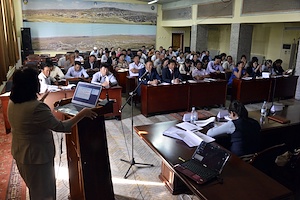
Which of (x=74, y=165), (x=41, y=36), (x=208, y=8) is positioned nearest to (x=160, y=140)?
(x=74, y=165)

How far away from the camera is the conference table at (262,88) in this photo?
710 centimetres

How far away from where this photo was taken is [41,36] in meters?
13.2

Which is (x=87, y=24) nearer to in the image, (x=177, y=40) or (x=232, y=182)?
(x=177, y=40)

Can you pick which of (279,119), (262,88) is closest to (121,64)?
(262,88)

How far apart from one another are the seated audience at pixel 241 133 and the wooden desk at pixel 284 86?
5211 mm

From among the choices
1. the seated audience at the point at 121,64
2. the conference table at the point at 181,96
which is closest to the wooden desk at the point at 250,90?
the conference table at the point at 181,96

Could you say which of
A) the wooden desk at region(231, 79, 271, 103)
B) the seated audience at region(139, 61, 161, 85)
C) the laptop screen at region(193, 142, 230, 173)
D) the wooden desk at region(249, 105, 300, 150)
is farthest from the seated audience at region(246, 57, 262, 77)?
the laptop screen at region(193, 142, 230, 173)

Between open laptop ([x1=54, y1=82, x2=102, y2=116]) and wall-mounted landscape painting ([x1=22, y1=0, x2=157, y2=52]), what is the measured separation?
480 inches

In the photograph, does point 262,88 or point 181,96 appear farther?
point 262,88

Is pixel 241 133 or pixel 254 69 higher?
pixel 254 69

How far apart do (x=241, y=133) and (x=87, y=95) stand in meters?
1.69

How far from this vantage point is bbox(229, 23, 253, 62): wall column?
10.3 meters

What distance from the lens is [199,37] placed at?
13.1m

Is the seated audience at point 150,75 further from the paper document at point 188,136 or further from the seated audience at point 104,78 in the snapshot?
the paper document at point 188,136
